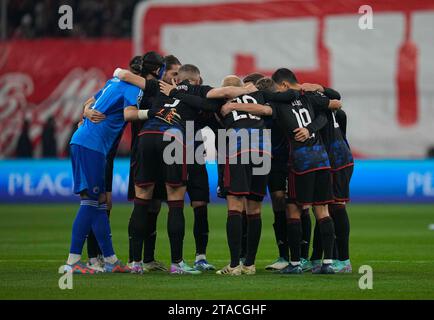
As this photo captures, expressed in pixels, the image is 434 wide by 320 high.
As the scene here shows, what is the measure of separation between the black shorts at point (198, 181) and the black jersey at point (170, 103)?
0.72 m

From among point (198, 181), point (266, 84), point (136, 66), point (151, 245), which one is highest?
point (136, 66)

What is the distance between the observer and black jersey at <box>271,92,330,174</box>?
35.7ft

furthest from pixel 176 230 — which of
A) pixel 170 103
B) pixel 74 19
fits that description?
pixel 74 19

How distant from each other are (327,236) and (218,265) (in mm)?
1758

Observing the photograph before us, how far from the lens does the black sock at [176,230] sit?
10.7 meters

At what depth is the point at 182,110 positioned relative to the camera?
10891 millimetres

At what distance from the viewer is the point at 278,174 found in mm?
11438

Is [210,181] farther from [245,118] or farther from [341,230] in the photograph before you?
[245,118]

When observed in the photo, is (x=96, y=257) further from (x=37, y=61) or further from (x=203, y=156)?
(x=37, y=61)

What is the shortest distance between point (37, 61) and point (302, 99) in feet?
64.0

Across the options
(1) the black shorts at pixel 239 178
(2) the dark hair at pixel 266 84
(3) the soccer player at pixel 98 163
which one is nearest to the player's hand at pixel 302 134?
(1) the black shorts at pixel 239 178

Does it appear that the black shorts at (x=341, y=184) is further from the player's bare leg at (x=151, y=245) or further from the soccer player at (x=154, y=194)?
the player's bare leg at (x=151, y=245)
